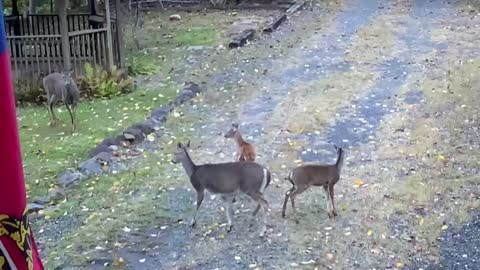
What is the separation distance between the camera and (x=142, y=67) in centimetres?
1496

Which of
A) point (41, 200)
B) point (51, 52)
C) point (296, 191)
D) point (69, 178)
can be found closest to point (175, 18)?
point (51, 52)

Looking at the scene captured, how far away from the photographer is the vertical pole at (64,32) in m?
12.8

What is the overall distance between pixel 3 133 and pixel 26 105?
11.4 metres

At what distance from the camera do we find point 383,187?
7574mm

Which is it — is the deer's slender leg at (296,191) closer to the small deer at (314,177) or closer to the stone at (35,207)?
the small deer at (314,177)

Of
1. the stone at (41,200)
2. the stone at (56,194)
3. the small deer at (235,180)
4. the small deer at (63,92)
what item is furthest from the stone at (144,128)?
the small deer at (235,180)

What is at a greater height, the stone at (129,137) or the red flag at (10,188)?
the red flag at (10,188)

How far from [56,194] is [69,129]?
122 inches

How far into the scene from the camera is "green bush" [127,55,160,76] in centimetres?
1460

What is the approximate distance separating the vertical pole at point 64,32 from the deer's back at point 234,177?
7.24 m

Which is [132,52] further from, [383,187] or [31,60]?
[383,187]

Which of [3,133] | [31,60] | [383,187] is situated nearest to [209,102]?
[31,60]

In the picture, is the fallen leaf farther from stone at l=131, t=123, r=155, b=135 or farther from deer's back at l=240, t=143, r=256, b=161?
stone at l=131, t=123, r=155, b=135

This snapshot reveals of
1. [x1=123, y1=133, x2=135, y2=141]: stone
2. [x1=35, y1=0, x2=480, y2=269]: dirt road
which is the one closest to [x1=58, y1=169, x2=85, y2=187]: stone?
[x1=35, y1=0, x2=480, y2=269]: dirt road
